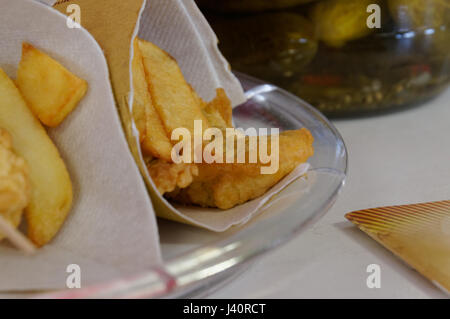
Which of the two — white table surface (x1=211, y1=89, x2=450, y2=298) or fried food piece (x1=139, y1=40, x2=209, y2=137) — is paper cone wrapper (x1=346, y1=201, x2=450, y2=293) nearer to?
white table surface (x1=211, y1=89, x2=450, y2=298)

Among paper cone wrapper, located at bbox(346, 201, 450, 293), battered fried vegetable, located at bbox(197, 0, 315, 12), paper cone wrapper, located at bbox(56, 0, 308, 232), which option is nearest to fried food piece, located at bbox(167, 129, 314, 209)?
paper cone wrapper, located at bbox(56, 0, 308, 232)

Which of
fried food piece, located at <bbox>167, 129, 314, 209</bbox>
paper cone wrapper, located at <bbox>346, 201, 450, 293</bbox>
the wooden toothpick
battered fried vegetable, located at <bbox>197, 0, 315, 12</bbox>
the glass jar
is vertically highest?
battered fried vegetable, located at <bbox>197, 0, 315, 12</bbox>

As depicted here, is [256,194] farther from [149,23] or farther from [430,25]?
[430,25]

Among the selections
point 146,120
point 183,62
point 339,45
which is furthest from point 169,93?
point 339,45

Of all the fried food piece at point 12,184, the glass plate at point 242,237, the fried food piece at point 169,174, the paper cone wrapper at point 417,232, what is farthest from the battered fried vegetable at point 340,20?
the fried food piece at point 12,184

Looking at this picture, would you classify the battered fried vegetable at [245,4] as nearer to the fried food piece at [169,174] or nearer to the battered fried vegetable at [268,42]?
the battered fried vegetable at [268,42]

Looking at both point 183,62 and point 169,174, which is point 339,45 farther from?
point 169,174
